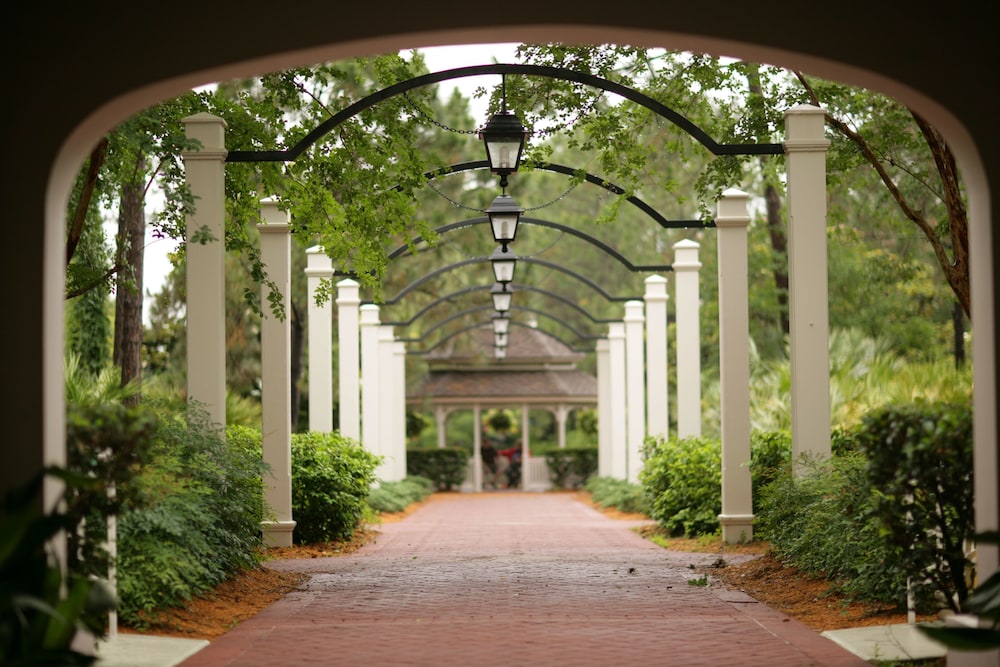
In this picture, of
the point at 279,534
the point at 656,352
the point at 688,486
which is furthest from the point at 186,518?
the point at 656,352

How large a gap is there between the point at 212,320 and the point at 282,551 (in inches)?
131

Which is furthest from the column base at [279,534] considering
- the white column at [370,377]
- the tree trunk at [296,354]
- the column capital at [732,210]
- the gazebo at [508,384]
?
the gazebo at [508,384]

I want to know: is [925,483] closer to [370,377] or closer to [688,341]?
[688,341]

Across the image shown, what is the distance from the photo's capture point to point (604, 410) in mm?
32562

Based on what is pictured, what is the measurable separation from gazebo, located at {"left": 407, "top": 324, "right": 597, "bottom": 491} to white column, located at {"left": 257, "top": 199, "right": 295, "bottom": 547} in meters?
24.2

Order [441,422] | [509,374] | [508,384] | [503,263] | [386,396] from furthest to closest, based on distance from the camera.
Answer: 1. [509,374]
2. [508,384]
3. [441,422]
4. [386,396]
5. [503,263]

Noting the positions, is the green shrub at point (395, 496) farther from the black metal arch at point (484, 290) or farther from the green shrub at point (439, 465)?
the green shrub at point (439, 465)

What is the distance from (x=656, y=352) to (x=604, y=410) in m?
10.5

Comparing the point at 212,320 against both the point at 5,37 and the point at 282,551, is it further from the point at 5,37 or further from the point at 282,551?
the point at 5,37

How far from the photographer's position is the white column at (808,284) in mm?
11008

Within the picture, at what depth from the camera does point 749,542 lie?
45.0 feet

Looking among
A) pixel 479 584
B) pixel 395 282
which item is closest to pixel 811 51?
pixel 479 584

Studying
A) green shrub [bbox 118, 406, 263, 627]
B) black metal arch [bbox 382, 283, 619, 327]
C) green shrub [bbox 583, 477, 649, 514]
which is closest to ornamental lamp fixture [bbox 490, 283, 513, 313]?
black metal arch [bbox 382, 283, 619, 327]

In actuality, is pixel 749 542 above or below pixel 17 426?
below
